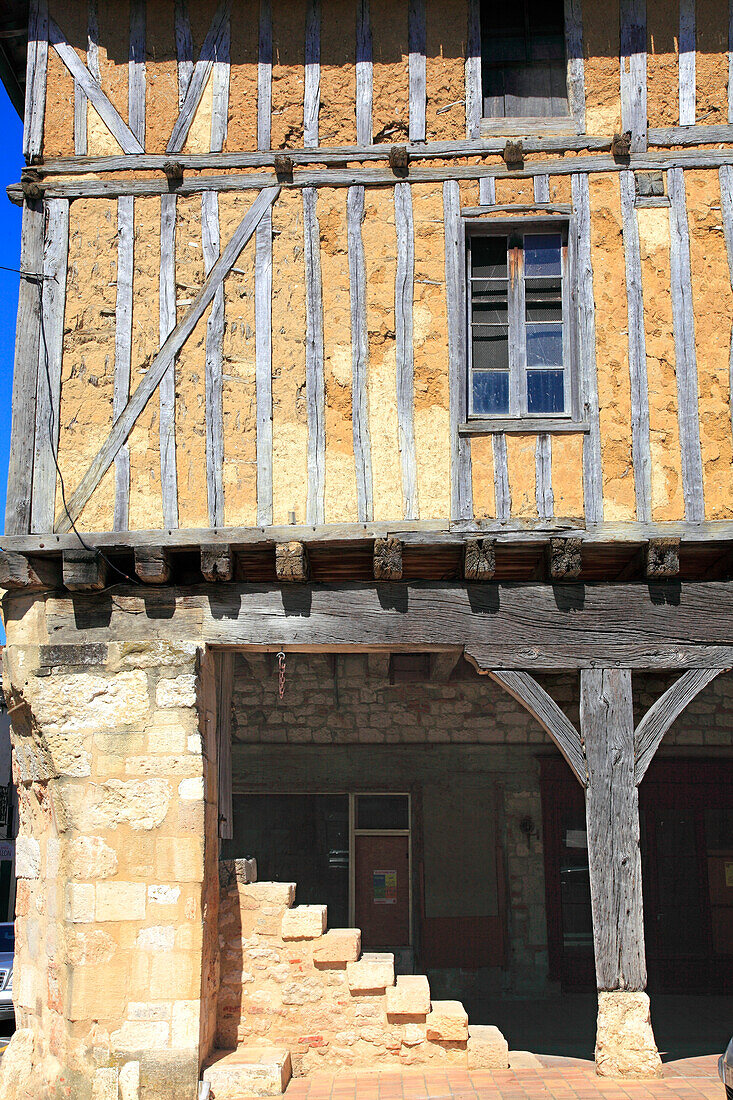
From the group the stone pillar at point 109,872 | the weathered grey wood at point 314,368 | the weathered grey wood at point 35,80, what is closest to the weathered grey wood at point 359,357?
the weathered grey wood at point 314,368

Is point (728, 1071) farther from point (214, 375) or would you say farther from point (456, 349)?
point (214, 375)

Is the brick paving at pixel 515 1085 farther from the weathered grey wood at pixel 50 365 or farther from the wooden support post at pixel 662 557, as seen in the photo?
the weathered grey wood at pixel 50 365

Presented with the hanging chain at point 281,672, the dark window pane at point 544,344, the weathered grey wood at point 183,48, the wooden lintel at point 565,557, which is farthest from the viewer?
the hanging chain at point 281,672

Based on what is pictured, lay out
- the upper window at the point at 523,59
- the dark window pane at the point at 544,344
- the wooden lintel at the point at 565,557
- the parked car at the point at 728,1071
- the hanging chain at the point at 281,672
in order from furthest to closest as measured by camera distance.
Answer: the hanging chain at the point at 281,672, the upper window at the point at 523,59, the dark window pane at the point at 544,344, the wooden lintel at the point at 565,557, the parked car at the point at 728,1071

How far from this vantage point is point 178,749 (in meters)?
5.91

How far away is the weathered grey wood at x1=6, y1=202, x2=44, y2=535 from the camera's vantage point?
621 cm

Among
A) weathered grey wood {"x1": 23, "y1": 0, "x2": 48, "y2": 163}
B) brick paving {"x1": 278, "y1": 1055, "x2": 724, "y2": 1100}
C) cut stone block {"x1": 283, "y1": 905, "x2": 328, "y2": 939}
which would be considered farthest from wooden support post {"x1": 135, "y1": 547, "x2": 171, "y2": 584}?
brick paving {"x1": 278, "y1": 1055, "x2": 724, "y2": 1100}

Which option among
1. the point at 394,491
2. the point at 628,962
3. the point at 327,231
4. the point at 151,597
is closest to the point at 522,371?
the point at 394,491

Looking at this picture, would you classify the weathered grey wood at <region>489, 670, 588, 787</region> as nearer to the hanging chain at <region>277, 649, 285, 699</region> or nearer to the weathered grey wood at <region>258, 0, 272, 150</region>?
the hanging chain at <region>277, 649, 285, 699</region>

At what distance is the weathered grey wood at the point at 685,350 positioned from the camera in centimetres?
606

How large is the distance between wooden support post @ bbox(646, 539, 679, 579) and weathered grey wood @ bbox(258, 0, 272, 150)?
Result: 387 cm

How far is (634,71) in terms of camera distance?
21.5ft

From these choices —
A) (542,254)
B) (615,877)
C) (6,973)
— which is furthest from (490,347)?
(6,973)

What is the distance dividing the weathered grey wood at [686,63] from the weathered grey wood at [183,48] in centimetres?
351
